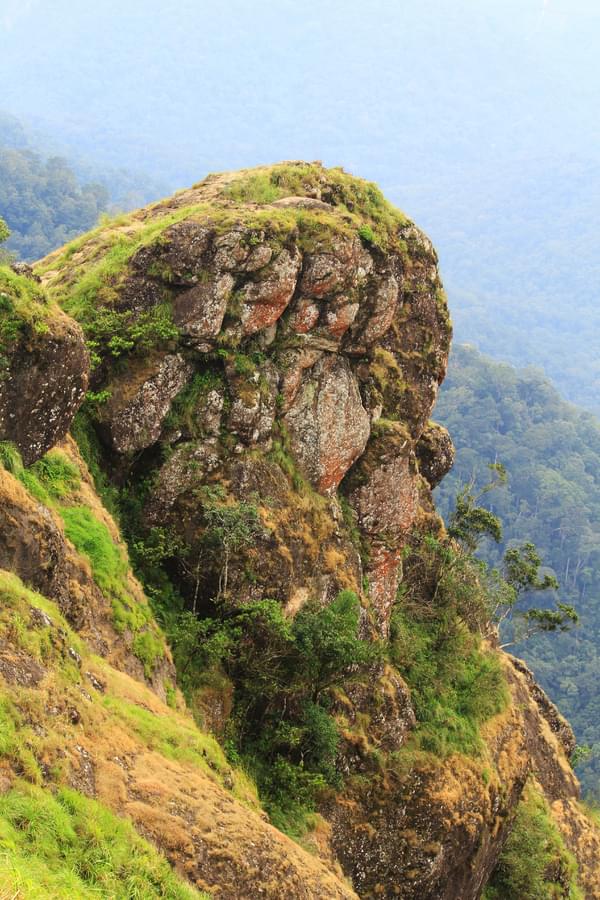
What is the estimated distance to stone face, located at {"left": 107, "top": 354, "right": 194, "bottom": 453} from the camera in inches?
720

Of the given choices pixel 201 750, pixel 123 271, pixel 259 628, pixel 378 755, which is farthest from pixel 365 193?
pixel 201 750

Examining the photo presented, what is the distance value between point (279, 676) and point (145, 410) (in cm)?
684

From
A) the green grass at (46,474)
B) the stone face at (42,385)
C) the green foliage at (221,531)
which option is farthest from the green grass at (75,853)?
the green foliage at (221,531)

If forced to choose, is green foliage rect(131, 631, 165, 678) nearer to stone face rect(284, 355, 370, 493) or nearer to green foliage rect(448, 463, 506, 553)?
stone face rect(284, 355, 370, 493)

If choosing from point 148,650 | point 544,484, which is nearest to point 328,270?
point 148,650

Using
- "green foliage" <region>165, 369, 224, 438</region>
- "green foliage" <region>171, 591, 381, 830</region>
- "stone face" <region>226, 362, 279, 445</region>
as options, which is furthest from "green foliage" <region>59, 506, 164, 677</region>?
"stone face" <region>226, 362, 279, 445</region>

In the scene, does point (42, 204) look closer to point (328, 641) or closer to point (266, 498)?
point (266, 498)

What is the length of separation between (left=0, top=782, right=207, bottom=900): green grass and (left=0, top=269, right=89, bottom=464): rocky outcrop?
7385 mm

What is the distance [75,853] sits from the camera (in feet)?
26.2

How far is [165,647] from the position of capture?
16.3 m

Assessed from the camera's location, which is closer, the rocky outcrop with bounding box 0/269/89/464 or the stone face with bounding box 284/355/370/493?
the rocky outcrop with bounding box 0/269/89/464

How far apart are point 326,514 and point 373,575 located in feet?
9.97

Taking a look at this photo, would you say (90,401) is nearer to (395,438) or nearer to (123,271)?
(123,271)

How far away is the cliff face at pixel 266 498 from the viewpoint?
13062 millimetres
